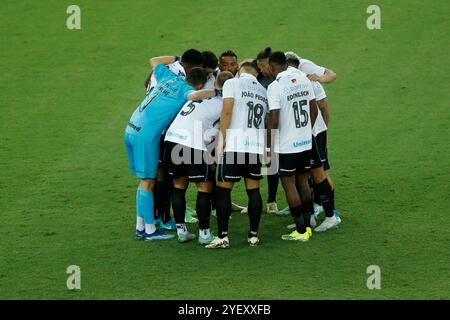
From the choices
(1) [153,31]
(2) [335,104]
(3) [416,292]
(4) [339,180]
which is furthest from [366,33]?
(3) [416,292]

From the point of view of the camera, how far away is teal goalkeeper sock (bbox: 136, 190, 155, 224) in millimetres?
9484

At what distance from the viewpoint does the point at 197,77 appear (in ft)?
30.4

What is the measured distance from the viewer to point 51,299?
26.0 feet

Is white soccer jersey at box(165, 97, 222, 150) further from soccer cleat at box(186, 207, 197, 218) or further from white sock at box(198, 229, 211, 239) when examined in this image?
soccer cleat at box(186, 207, 197, 218)

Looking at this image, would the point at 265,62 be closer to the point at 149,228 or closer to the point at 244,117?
the point at 244,117

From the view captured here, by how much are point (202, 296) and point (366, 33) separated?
1001 cm

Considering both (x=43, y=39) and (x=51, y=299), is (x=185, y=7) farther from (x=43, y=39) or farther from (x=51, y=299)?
(x=51, y=299)

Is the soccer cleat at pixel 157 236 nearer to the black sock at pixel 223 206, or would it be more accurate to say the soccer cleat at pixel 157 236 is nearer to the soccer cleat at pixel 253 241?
the black sock at pixel 223 206

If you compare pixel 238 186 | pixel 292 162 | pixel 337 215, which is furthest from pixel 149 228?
pixel 238 186

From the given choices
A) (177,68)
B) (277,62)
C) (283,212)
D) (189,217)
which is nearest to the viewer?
(277,62)

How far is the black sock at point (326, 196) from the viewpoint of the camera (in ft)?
32.0

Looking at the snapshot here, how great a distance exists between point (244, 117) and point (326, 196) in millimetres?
1426

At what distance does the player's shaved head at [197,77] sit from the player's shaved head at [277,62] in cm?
69

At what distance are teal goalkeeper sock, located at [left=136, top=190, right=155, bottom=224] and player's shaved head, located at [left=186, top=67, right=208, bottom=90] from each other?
1.23 metres
